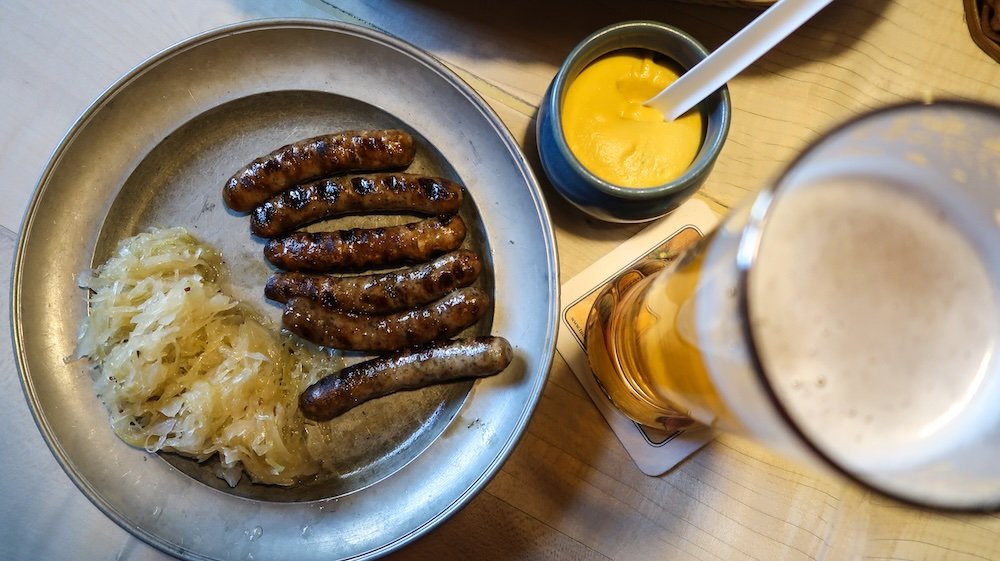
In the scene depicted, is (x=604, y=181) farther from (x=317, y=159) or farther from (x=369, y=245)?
(x=317, y=159)

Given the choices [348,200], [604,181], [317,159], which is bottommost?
[604,181]

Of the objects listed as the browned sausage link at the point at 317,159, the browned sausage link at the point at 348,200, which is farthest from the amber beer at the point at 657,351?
the browned sausage link at the point at 317,159

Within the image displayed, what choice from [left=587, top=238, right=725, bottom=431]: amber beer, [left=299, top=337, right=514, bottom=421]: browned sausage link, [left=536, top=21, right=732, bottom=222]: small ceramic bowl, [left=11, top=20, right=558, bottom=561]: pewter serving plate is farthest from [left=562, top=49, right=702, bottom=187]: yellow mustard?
[left=299, top=337, right=514, bottom=421]: browned sausage link

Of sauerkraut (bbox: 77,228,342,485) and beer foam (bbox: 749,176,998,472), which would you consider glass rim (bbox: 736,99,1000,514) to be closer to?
beer foam (bbox: 749,176,998,472)

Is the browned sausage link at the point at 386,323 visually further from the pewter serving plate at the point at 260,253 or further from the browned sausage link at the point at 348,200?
the browned sausage link at the point at 348,200

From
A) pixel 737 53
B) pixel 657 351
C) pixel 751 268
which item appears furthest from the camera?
pixel 737 53

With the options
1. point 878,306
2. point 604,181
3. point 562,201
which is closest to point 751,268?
point 878,306
